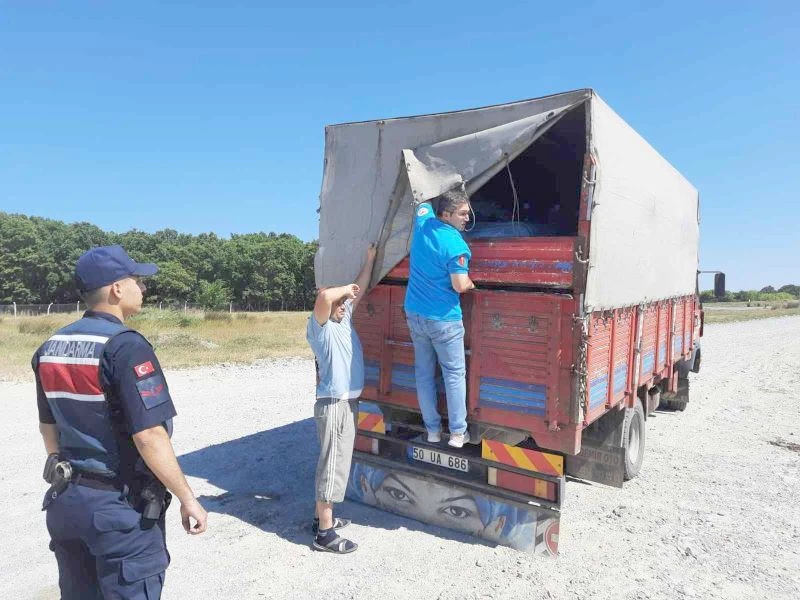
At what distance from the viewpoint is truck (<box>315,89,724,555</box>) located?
3510mm

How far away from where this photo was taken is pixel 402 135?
425cm

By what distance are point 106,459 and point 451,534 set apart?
2.76 meters

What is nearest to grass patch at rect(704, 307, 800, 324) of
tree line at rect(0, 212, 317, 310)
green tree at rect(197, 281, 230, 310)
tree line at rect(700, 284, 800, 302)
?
tree line at rect(700, 284, 800, 302)

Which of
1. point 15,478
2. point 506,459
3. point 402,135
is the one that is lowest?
point 15,478

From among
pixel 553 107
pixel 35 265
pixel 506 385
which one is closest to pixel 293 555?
pixel 506 385

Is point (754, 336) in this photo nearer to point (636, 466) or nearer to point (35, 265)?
point (636, 466)

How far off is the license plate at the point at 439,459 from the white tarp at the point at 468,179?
4.97ft

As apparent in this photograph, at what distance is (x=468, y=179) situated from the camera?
392cm

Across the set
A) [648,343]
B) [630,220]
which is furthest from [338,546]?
[648,343]

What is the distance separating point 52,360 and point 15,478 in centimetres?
411

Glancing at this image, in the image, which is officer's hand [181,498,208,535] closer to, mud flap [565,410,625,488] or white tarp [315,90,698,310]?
white tarp [315,90,698,310]

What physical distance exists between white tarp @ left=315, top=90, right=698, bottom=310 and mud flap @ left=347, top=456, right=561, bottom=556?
64.5 inches

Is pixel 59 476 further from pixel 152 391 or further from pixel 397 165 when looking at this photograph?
pixel 397 165

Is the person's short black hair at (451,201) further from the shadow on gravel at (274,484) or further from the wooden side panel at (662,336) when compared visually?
the wooden side panel at (662,336)
